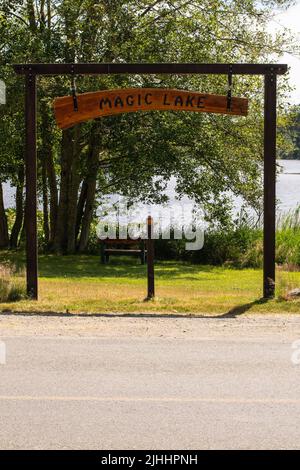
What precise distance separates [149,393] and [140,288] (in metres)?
8.69

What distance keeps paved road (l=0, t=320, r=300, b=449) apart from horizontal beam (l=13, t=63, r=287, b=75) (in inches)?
192

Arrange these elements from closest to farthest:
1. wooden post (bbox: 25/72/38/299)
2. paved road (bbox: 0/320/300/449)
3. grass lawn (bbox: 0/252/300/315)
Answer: paved road (bbox: 0/320/300/449)
grass lawn (bbox: 0/252/300/315)
wooden post (bbox: 25/72/38/299)

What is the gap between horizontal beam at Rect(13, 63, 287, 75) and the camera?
12641 millimetres

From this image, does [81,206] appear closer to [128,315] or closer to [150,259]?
[150,259]

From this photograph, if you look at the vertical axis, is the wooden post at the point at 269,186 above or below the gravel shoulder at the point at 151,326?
above

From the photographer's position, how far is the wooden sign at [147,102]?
514 inches

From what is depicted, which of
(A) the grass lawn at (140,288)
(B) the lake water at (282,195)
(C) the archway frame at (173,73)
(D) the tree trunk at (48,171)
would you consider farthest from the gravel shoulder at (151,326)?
(B) the lake water at (282,195)

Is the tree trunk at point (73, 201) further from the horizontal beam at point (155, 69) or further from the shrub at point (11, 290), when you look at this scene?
the horizontal beam at point (155, 69)

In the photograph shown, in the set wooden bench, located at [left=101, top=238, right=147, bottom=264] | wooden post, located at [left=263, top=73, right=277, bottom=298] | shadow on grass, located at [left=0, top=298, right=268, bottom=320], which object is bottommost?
shadow on grass, located at [left=0, top=298, right=268, bottom=320]

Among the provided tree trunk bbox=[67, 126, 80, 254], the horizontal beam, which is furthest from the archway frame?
tree trunk bbox=[67, 126, 80, 254]

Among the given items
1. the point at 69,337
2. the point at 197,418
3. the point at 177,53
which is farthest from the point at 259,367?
the point at 177,53

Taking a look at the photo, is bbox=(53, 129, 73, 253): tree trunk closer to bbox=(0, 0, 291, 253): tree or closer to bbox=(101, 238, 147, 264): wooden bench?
bbox=(0, 0, 291, 253): tree
